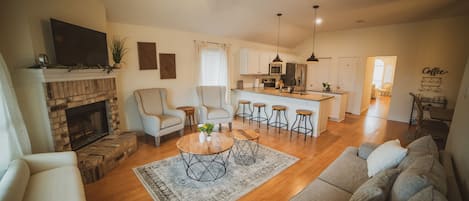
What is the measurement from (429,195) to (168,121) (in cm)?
378

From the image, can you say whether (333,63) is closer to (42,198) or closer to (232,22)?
(232,22)

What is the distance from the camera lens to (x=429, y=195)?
3.58 ft

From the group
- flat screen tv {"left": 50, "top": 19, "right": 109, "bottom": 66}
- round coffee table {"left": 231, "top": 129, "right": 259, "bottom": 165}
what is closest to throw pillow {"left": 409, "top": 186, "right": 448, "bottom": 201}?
round coffee table {"left": 231, "top": 129, "right": 259, "bottom": 165}

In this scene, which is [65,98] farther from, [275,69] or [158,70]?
[275,69]

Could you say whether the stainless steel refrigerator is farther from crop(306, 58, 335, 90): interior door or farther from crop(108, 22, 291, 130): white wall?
crop(108, 22, 291, 130): white wall

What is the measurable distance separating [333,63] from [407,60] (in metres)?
1.98

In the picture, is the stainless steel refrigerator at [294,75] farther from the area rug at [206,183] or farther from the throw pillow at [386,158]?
the throw pillow at [386,158]

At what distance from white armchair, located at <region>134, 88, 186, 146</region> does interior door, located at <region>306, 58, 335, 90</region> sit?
5405mm

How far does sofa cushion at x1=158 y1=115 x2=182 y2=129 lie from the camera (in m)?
3.87

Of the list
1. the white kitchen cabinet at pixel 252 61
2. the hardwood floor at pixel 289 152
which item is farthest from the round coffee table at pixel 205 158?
the white kitchen cabinet at pixel 252 61

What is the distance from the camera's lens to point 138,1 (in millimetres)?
3459

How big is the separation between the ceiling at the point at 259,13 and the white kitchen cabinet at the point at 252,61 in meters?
0.53

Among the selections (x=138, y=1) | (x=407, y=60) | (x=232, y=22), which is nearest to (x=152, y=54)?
(x=138, y=1)

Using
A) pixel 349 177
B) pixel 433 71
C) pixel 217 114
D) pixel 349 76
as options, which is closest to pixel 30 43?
pixel 217 114
